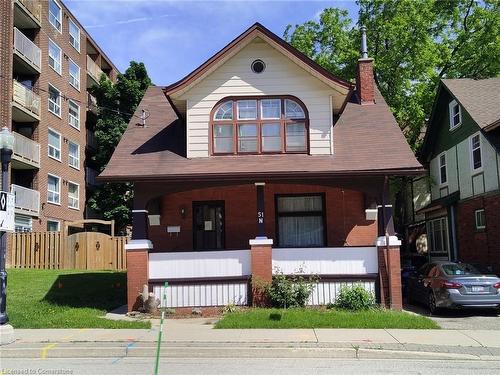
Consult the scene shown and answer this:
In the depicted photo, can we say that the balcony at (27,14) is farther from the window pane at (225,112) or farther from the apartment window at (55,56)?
the window pane at (225,112)

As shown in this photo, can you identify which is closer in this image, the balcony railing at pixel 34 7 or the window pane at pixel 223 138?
the window pane at pixel 223 138

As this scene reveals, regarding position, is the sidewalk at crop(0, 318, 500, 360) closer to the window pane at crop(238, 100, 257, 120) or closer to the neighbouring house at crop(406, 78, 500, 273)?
the window pane at crop(238, 100, 257, 120)

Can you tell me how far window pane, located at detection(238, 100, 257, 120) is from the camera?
16375mm

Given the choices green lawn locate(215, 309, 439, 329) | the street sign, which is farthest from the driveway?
the street sign

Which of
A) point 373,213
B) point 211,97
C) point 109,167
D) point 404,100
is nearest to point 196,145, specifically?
point 211,97

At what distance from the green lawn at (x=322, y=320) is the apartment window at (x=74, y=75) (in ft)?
94.4

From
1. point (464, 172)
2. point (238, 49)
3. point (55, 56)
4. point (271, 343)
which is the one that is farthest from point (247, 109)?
point (55, 56)

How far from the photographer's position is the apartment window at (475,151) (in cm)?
2297

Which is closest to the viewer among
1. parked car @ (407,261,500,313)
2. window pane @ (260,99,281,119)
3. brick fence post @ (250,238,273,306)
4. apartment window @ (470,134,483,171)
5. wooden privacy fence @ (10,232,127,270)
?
parked car @ (407,261,500,313)

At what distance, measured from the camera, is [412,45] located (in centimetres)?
2859

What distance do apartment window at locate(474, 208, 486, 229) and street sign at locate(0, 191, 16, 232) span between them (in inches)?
694

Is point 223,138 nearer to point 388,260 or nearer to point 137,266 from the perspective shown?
point 137,266

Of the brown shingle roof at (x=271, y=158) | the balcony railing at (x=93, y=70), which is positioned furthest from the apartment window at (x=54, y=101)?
the brown shingle roof at (x=271, y=158)

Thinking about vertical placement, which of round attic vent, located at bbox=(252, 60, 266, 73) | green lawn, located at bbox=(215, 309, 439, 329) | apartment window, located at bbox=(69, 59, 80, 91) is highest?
apartment window, located at bbox=(69, 59, 80, 91)
